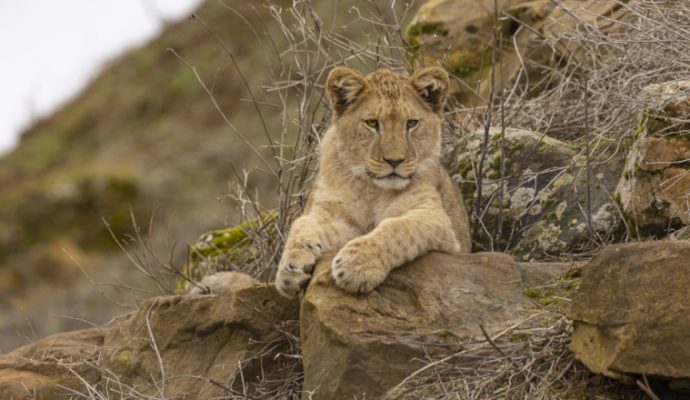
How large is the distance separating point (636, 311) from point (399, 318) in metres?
1.33

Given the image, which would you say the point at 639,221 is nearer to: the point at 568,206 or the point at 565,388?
the point at 568,206

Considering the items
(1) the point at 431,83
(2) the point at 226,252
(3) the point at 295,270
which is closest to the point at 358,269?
(3) the point at 295,270

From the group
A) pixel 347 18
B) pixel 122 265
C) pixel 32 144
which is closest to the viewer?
pixel 122 265

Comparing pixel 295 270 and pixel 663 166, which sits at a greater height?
pixel 295 270

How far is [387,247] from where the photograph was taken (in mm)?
5586

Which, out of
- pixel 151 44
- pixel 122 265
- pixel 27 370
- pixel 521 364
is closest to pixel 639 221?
pixel 521 364

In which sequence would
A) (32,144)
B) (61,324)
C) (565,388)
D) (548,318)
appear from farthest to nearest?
(32,144) < (61,324) < (548,318) < (565,388)

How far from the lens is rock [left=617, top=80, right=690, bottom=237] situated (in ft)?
20.2

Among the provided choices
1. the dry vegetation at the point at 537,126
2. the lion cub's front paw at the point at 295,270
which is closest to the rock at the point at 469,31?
the dry vegetation at the point at 537,126

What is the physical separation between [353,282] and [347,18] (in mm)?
16373

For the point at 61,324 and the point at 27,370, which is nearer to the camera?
the point at 27,370

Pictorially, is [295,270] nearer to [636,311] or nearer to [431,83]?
[431,83]

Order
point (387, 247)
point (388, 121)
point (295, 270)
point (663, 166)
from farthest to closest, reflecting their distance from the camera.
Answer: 1. point (388, 121)
2. point (663, 166)
3. point (295, 270)
4. point (387, 247)

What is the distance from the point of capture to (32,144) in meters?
27.8
